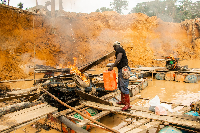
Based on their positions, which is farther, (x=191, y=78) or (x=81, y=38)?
(x=81, y=38)

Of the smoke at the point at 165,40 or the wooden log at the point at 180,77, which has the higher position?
the smoke at the point at 165,40

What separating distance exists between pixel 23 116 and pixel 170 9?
1739 inches

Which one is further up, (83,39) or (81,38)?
(81,38)

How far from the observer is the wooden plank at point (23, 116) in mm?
3927

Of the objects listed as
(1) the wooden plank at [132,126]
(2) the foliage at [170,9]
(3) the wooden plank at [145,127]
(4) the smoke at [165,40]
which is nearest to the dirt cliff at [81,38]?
(4) the smoke at [165,40]

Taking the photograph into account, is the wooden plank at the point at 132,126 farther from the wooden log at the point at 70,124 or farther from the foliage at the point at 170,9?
the foliage at the point at 170,9

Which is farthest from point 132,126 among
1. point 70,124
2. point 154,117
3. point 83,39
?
point 83,39

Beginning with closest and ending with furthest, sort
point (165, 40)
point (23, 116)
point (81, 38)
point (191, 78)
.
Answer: point (23, 116)
point (191, 78)
point (81, 38)
point (165, 40)

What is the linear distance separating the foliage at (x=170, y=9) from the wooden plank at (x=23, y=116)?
129 feet

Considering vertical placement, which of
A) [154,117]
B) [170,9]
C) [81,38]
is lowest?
[154,117]

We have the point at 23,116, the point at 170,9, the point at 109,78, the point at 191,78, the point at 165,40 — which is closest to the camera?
the point at 23,116

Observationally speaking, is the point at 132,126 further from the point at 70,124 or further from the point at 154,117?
the point at 70,124

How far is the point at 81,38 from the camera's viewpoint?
24.5 metres

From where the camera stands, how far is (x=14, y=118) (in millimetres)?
4266
